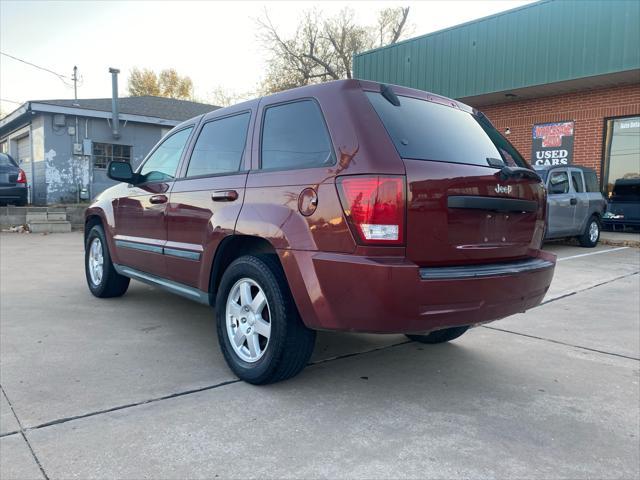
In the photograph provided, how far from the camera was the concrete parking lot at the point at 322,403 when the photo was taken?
2277mm

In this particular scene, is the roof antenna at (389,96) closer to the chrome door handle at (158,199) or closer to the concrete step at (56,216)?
the chrome door handle at (158,199)

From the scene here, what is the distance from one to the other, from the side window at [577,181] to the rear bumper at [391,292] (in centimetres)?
886

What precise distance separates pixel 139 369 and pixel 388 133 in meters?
2.25

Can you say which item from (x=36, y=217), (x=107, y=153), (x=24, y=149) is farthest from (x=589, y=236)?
(x=24, y=149)

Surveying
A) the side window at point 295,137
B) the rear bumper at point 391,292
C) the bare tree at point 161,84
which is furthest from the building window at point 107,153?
the bare tree at point 161,84

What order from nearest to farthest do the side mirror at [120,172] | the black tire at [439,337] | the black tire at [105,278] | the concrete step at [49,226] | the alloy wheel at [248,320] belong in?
the alloy wheel at [248,320] → the black tire at [439,337] → the side mirror at [120,172] → the black tire at [105,278] → the concrete step at [49,226]

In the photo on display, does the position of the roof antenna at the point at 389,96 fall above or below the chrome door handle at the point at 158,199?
above

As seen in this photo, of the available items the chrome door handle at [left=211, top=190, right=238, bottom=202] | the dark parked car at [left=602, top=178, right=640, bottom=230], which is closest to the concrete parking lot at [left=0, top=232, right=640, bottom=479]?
the chrome door handle at [left=211, top=190, right=238, bottom=202]

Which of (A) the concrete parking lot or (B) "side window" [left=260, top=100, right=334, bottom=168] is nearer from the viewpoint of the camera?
(A) the concrete parking lot

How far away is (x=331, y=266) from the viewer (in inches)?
102

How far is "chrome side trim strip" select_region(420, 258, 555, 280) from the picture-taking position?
2.56 m

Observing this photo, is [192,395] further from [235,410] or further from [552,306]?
[552,306]

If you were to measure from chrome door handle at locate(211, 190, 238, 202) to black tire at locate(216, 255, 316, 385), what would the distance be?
1.37 ft

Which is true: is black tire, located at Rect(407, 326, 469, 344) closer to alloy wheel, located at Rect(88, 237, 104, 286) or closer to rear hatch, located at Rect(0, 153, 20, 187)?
alloy wheel, located at Rect(88, 237, 104, 286)
